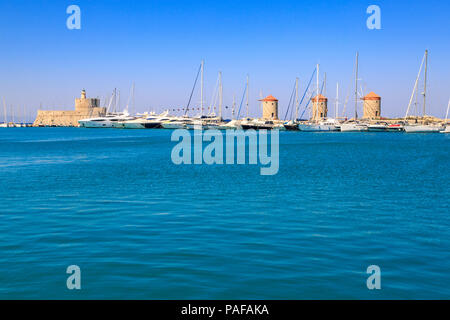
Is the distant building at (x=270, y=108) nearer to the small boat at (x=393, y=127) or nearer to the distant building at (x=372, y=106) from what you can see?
the distant building at (x=372, y=106)

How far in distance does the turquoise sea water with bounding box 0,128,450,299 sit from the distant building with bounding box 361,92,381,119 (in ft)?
451

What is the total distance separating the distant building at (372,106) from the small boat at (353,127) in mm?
46981

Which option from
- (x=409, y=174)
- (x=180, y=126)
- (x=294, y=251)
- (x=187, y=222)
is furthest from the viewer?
(x=180, y=126)

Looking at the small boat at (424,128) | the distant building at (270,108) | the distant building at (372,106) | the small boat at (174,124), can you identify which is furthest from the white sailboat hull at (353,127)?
the distant building at (270,108)

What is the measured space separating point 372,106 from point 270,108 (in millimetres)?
36325

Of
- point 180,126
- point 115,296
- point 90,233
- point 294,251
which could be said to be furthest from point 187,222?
point 180,126

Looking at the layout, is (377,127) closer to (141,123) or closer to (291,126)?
(291,126)

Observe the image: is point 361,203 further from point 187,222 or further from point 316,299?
Answer: point 316,299

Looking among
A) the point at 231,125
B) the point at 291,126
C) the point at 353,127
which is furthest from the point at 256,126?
the point at 353,127

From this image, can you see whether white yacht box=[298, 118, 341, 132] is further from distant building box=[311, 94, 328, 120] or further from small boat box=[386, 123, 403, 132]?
distant building box=[311, 94, 328, 120]

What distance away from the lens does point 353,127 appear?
107688 mm

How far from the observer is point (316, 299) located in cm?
815

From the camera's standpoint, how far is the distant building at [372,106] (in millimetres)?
153500
